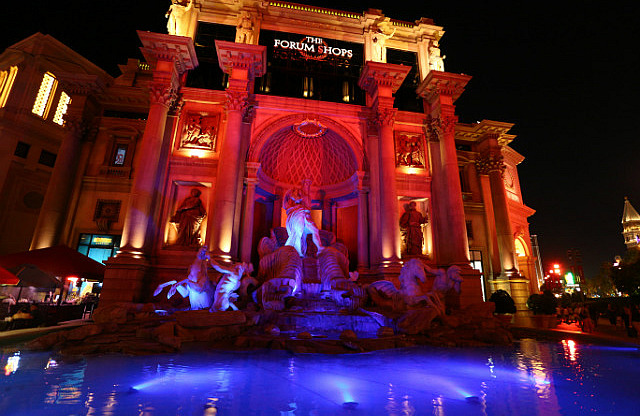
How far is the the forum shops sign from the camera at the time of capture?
2000 cm

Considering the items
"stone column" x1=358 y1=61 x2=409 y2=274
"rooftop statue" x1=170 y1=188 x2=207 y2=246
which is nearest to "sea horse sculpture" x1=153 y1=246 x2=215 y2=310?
"rooftop statue" x1=170 y1=188 x2=207 y2=246

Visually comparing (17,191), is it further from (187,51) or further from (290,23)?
(290,23)

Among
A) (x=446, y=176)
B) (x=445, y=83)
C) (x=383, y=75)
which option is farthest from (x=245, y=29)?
(x=446, y=176)

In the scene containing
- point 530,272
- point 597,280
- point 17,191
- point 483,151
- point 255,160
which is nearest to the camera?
point 255,160

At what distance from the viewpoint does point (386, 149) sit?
55.5 ft

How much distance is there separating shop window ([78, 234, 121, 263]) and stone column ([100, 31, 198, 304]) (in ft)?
15.1

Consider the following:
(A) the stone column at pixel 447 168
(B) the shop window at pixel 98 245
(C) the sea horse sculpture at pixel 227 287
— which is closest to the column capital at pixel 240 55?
(A) the stone column at pixel 447 168

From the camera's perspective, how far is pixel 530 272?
24188 millimetres

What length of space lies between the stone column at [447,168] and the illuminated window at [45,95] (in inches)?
1046

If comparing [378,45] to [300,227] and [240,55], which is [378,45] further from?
[300,227]

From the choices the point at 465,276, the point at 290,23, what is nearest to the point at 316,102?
the point at 290,23

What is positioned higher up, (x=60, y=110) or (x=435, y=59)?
(x=435, y=59)

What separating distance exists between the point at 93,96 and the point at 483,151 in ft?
87.3

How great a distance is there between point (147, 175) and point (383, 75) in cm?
1386
